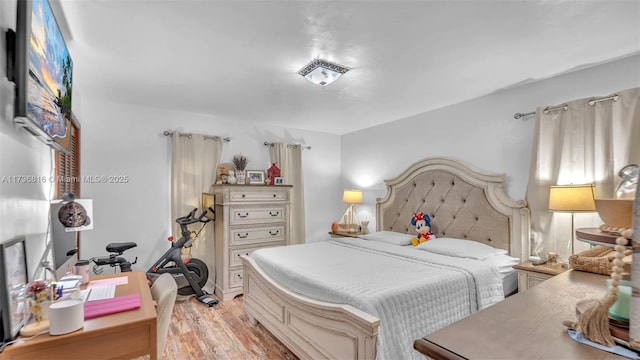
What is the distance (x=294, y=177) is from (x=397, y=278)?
2.95 meters

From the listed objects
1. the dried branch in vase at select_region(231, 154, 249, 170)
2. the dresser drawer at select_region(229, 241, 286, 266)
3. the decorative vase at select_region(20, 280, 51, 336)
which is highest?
the dried branch in vase at select_region(231, 154, 249, 170)

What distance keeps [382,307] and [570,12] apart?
208 centimetres

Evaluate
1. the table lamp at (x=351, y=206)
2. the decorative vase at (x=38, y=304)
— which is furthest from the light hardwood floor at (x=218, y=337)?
the table lamp at (x=351, y=206)

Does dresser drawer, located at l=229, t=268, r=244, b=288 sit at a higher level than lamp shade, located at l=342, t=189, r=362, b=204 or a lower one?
lower

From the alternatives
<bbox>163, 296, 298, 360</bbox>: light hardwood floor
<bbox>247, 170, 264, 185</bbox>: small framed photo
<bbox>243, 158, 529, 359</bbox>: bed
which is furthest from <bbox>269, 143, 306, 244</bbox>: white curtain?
<bbox>163, 296, 298, 360</bbox>: light hardwood floor

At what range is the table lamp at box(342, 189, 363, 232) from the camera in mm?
4680

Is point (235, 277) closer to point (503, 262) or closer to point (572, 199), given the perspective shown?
point (503, 262)

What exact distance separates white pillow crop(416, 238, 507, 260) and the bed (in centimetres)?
5

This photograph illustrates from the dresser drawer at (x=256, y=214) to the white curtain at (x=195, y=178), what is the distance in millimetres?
522

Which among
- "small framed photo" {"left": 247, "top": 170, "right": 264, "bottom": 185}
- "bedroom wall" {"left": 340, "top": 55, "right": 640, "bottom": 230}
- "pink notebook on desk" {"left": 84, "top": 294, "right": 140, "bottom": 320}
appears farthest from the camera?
"small framed photo" {"left": 247, "top": 170, "right": 264, "bottom": 185}

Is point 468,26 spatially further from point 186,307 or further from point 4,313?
point 186,307

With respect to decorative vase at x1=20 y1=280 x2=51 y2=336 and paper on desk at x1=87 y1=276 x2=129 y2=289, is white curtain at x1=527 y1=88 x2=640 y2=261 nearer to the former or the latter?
paper on desk at x1=87 y1=276 x2=129 y2=289

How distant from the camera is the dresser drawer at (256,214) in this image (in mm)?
3842

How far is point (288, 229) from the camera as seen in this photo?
4289 mm
